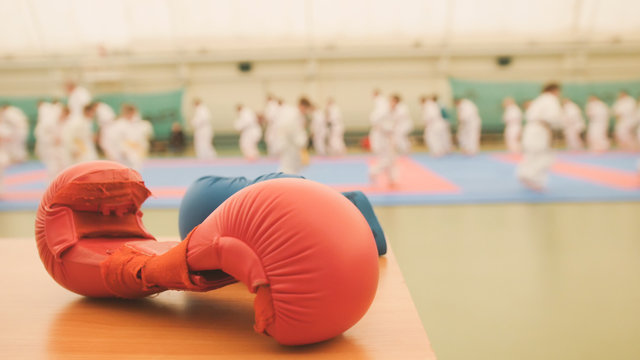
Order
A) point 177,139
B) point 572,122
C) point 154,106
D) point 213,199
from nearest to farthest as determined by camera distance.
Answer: point 213,199, point 572,122, point 177,139, point 154,106

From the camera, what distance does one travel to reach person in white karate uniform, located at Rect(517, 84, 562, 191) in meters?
7.27

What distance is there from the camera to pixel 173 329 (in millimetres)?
1600

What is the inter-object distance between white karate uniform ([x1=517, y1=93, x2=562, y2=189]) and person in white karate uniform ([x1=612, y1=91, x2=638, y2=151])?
27.2 ft

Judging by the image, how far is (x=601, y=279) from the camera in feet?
11.6

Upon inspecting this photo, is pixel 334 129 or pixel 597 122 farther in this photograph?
pixel 334 129

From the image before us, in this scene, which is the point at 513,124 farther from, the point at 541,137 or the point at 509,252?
the point at 509,252

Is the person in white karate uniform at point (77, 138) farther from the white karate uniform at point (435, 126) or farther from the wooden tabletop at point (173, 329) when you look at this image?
the white karate uniform at point (435, 126)

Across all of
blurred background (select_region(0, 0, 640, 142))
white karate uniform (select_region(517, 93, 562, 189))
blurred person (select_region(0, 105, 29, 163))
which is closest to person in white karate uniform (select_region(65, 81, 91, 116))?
blurred person (select_region(0, 105, 29, 163))

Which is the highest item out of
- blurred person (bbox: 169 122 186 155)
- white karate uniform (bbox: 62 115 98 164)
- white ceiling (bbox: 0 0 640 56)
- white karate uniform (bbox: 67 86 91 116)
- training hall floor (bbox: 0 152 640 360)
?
white ceiling (bbox: 0 0 640 56)

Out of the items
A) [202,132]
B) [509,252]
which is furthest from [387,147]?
[202,132]

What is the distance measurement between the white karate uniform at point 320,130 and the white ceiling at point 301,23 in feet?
9.55

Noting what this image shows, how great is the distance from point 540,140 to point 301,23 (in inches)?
425

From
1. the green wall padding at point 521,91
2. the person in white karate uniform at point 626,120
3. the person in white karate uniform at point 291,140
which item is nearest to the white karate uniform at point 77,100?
the person in white karate uniform at point 291,140

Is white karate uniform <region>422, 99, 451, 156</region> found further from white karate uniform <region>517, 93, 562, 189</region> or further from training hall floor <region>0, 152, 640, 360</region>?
white karate uniform <region>517, 93, 562, 189</region>
